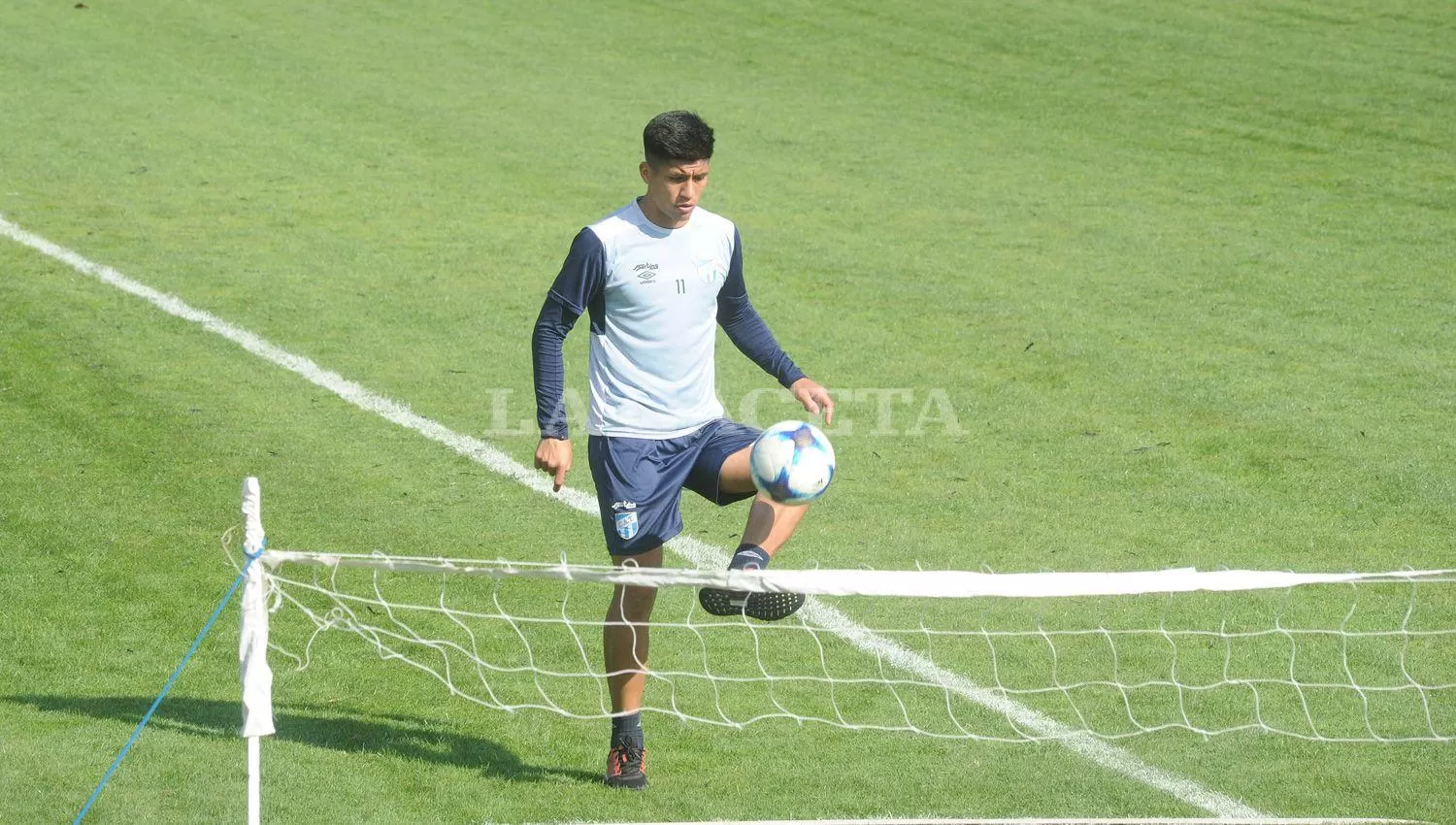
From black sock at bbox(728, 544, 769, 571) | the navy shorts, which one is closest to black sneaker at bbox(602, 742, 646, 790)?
the navy shorts

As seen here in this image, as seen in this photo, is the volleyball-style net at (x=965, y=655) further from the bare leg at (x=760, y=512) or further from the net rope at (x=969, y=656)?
the bare leg at (x=760, y=512)

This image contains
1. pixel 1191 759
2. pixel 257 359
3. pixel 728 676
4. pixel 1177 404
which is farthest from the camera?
pixel 257 359

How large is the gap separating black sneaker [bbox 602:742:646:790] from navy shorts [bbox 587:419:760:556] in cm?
70

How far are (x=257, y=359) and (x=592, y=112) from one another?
7.94m

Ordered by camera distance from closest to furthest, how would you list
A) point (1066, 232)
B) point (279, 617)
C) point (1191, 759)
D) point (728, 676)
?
point (1191, 759) → point (728, 676) → point (279, 617) → point (1066, 232)

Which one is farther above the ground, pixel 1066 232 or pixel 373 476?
pixel 1066 232

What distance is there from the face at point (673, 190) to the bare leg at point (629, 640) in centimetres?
121

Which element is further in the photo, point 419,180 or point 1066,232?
point 419,180

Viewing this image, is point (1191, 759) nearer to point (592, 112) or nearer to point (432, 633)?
point (432, 633)

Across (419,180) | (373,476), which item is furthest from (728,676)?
(419,180)

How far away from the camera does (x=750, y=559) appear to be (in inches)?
226

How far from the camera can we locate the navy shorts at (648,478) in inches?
237

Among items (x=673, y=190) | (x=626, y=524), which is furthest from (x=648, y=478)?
(x=673, y=190)

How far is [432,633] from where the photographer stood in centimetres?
733
